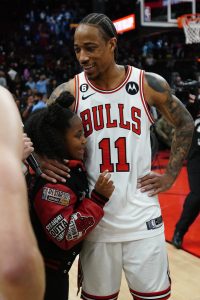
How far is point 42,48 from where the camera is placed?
18094mm

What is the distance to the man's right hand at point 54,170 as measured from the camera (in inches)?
68.6

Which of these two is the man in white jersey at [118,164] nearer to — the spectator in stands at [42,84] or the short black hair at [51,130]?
the short black hair at [51,130]

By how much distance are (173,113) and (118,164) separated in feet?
1.31

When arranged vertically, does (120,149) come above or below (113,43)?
below

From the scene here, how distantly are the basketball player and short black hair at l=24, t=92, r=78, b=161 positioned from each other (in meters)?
1.25

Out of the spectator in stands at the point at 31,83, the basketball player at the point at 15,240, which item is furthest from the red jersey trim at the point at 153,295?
the spectator in stands at the point at 31,83

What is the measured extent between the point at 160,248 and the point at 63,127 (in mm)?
729

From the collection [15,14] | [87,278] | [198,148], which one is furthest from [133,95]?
[15,14]

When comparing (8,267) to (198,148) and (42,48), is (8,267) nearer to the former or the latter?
(198,148)

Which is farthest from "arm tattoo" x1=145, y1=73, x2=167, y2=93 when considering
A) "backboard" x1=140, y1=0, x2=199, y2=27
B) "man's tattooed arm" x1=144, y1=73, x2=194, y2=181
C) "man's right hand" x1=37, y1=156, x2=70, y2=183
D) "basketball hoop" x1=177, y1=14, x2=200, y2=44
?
"backboard" x1=140, y1=0, x2=199, y2=27

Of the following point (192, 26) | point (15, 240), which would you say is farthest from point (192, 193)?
point (192, 26)

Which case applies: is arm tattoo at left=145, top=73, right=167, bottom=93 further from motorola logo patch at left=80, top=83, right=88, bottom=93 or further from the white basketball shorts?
the white basketball shorts

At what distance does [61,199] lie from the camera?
171cm

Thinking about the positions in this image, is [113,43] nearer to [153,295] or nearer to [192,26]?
[153,295]
